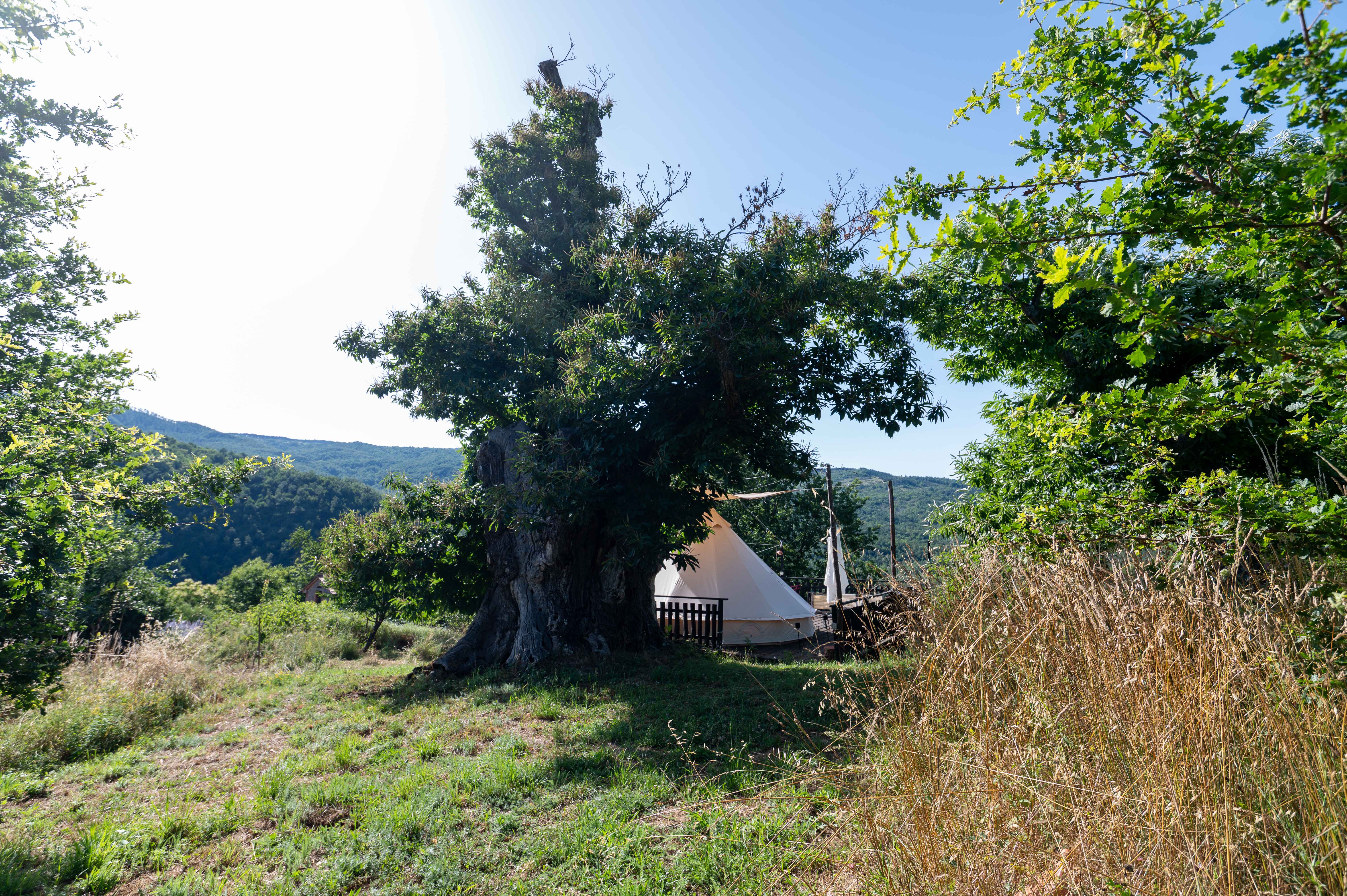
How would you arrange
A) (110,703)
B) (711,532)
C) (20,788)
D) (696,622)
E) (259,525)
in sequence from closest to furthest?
1. (20,788)
2. (110,703)
3. (711,532)
4. (696,622)
5. (259,525)

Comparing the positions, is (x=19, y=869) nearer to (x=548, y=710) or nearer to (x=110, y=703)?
(x=548, y=710)

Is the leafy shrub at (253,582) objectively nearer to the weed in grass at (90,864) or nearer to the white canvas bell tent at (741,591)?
the white canvas bell tent at (741,591)

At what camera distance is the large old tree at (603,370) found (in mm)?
7219

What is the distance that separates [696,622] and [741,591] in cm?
220

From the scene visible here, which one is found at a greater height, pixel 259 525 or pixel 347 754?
pixel 259 525

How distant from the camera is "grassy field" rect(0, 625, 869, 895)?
2.94m

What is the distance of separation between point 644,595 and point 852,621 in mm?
4455

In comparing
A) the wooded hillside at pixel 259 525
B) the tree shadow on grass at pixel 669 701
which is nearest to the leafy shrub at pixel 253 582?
the wooded hillside at pixel 259 525

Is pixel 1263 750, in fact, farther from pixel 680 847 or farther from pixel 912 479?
pixel 912 479

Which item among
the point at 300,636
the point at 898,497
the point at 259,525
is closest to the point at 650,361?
the point at 300,636

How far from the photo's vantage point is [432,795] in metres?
3.91

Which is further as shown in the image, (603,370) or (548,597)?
(548,597)

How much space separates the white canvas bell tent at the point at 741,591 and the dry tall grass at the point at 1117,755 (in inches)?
438

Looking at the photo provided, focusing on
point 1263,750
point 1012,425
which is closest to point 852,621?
point 1012,425
